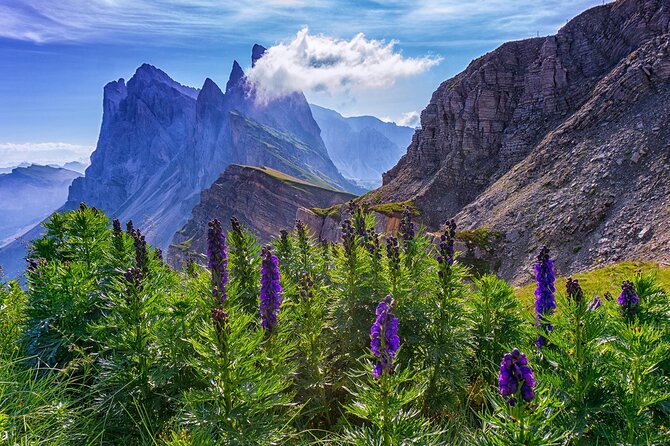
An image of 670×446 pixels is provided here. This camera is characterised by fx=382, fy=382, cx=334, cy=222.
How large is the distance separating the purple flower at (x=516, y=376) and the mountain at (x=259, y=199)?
134824mm

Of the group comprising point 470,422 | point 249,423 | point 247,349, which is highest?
point 247,349

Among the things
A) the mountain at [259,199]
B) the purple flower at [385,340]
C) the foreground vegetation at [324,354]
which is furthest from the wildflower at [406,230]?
the mountain at [259,199]

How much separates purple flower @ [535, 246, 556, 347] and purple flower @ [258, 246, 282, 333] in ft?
15.3

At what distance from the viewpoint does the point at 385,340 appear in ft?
15.1

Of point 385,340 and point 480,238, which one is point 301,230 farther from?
point 480,238

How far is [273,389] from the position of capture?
478cm

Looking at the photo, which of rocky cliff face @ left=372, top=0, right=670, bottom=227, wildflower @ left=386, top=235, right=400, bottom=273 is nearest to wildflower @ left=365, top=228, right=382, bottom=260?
wildflower @ left=386, top=235, right=400, bottom=273

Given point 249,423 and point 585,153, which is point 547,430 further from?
point 585,153

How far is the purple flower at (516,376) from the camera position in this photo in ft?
11.7

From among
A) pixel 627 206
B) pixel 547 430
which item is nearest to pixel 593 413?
pixel 547 430

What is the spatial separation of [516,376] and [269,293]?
421 centimetres

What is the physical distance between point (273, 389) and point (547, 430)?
3.17 m

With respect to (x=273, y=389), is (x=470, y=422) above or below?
below

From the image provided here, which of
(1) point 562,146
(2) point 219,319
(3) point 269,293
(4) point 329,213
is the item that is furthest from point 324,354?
(4) point 329,213
